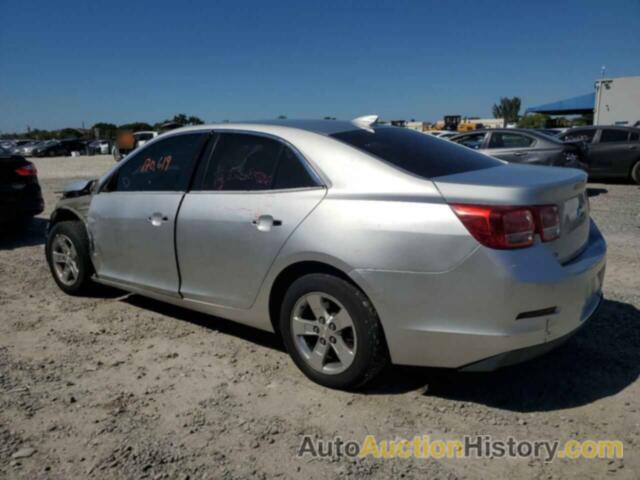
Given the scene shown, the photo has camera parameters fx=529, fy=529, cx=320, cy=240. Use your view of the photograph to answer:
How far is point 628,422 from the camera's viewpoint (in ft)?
8.94

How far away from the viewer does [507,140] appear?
11477 mm

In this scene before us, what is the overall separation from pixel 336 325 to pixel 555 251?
122 cm

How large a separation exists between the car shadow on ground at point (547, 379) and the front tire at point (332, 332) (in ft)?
0.90

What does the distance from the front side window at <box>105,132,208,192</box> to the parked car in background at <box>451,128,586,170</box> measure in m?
7.91

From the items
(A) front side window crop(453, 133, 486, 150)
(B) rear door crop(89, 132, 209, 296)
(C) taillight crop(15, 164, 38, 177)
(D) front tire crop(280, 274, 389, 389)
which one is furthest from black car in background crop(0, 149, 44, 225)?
(A) front side window crop(453, 133, 486, 150)

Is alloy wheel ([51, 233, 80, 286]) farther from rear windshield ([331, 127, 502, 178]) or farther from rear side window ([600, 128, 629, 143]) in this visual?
rear side window ([600, 128, 629, 143])

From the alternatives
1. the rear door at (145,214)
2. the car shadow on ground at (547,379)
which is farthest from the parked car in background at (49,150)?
the car shadow on ground at (547,379)

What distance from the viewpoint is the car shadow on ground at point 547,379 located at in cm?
298

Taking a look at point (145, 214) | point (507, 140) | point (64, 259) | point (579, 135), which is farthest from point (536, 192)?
point (579, 135)

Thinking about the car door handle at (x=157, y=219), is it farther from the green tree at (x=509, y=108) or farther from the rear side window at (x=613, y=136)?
the green tree at (x=509, y=108)

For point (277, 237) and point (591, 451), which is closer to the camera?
point (591, 451)

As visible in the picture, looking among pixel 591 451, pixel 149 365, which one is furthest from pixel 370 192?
pixel 149 365

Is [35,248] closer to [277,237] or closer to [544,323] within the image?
[277,237]

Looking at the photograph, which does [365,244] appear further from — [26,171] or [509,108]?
[509,108]
